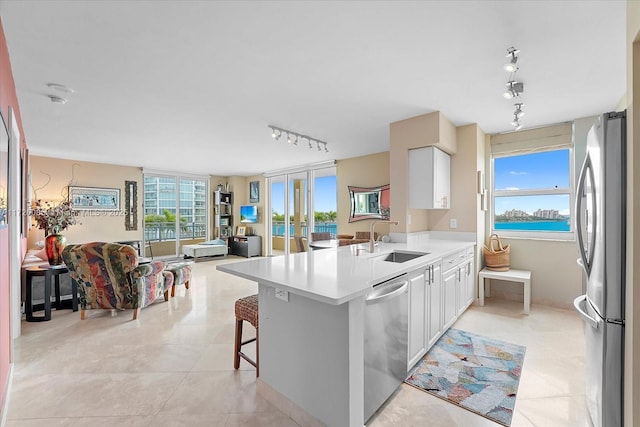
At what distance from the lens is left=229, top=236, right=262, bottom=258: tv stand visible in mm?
8203

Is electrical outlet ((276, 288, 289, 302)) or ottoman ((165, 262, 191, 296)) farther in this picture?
ottoman ((165, 262, 191, 296))

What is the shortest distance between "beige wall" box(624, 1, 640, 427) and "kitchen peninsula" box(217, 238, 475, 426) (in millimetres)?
1086

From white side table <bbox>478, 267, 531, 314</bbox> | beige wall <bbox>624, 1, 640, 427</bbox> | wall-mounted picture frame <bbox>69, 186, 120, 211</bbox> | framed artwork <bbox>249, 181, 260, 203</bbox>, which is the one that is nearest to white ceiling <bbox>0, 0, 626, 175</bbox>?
beige wall <bbox>624, 1, 640, 427</bbox>

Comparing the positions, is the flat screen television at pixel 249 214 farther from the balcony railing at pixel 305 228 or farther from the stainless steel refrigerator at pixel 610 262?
the stainless steel refrigerator at pixel 610 262

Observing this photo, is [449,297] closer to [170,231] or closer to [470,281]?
[470,281]

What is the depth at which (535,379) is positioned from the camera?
2.16 m

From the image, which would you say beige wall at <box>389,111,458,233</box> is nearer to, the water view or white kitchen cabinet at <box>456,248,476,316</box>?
white kitchen cabinet at <box>456,248,476,316</box>

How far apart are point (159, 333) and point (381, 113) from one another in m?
3.50

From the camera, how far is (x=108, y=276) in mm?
3355

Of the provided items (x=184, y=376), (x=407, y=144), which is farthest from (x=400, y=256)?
(x=184, y=376)

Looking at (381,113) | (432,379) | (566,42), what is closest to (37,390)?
(432,379)

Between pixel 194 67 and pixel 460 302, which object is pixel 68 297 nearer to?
pixel 194 67

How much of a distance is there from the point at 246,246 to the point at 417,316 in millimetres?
6610

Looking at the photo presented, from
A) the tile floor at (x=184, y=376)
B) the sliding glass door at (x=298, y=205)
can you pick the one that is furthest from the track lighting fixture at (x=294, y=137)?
the tile floor at (x=184, y=376)
